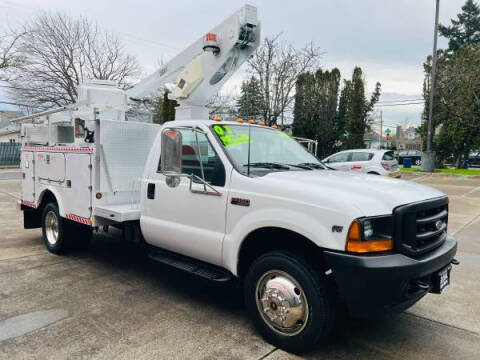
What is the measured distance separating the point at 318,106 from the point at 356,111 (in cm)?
284

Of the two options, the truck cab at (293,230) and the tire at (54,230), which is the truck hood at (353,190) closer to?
the truck cab at (293,230)

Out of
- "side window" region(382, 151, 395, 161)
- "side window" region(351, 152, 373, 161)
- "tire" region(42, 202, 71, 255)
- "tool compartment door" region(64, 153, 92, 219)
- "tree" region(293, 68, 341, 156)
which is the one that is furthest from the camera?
"tree" region(293, 68, 341, 156)

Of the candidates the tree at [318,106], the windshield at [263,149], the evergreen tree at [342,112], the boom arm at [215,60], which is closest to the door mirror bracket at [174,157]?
the windshield at [263,149]

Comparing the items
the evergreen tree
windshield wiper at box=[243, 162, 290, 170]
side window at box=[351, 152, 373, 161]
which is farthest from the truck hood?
the evergreen tree

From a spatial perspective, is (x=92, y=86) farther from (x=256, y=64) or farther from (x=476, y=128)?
(x=476, y=128)

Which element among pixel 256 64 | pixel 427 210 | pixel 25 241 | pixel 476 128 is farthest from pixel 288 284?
pixel 476 128

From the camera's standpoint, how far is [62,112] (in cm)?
602

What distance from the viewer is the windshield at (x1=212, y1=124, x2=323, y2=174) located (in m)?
3.81

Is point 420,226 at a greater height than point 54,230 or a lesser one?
greater

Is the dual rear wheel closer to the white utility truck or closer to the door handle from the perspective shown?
the white utility truck

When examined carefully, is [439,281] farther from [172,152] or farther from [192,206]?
[172,152]

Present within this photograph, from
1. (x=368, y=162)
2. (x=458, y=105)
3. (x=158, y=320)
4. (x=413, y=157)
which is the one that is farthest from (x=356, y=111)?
(x=158, y=320)

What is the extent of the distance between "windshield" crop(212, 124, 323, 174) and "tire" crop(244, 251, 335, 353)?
3.04 feet

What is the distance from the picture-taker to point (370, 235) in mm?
2832
